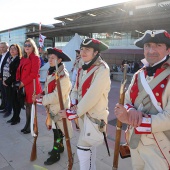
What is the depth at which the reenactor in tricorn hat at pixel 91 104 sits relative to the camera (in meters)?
2.38

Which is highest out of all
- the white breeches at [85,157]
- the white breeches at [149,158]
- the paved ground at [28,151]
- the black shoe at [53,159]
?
the white breeches at [149,158]

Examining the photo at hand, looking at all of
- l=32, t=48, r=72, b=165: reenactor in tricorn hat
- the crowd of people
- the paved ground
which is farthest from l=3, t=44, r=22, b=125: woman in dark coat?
l=32, t=48, r=72, b=165: reenactor in tricorn hat

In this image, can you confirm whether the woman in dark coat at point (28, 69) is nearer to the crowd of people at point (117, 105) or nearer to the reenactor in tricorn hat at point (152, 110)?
the crowd of people at point (117, 105)

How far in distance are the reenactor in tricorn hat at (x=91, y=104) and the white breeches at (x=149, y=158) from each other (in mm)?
614

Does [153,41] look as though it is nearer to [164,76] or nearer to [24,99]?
[164,76]

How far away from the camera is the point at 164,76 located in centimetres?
171

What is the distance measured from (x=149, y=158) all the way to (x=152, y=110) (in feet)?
1.41

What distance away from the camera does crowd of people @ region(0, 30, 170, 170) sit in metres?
1.69

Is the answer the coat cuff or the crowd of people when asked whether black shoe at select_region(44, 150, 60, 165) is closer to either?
the crowd of people

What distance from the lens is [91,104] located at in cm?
239

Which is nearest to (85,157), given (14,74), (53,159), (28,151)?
(53,159)

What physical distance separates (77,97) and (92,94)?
1.33 feet

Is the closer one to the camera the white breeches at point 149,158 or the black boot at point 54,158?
the white breeches at point 149,158

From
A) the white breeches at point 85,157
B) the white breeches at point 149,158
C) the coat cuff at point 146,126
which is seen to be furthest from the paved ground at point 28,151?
the coat cuff at point 146,126
